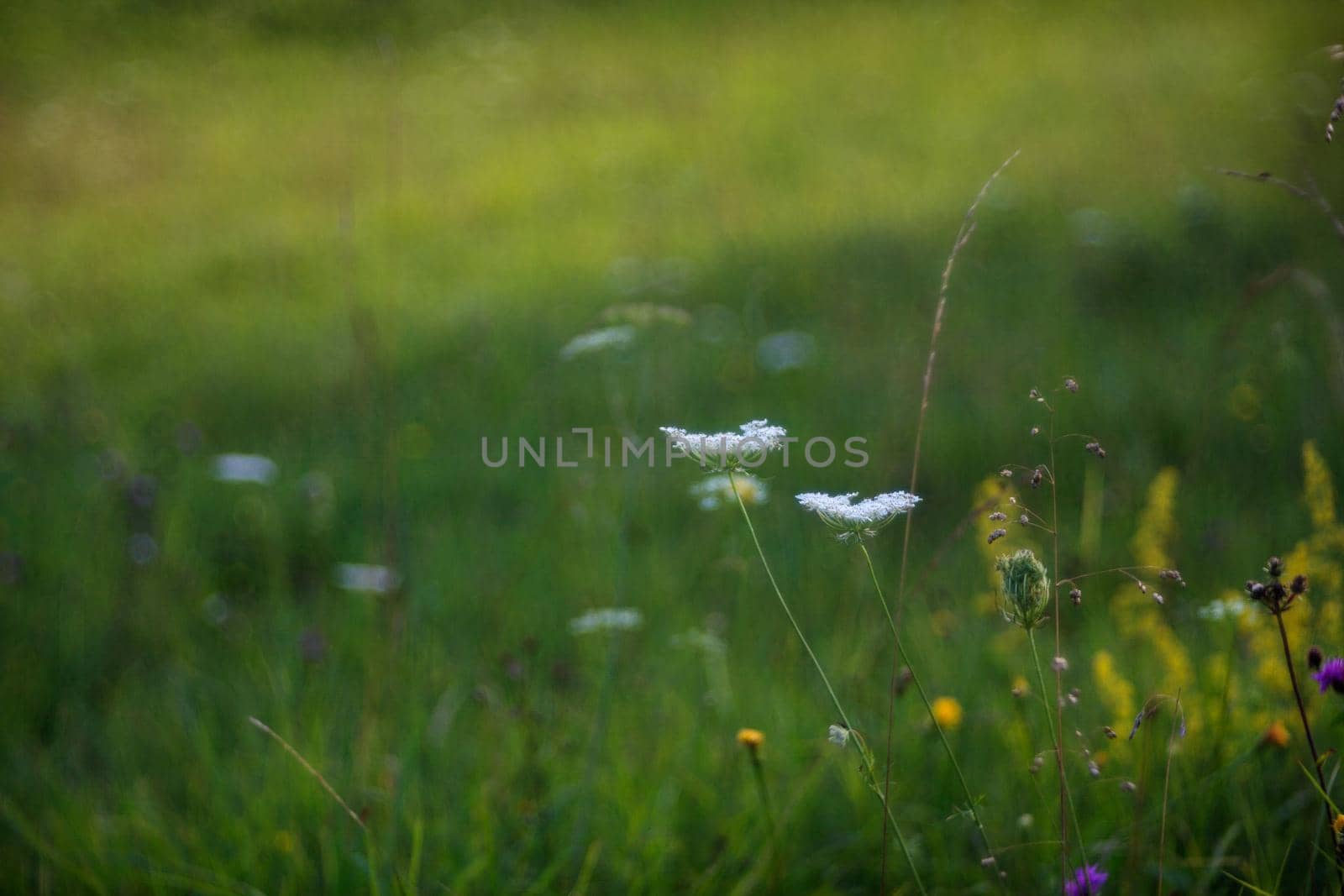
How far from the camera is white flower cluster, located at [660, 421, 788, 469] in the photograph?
3.06 ft

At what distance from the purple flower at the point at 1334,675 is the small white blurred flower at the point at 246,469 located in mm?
2721

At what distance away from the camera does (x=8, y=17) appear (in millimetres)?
8984

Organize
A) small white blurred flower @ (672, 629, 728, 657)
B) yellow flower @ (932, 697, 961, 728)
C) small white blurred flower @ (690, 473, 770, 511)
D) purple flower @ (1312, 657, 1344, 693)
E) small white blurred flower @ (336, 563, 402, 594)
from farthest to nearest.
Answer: small white blurred flower @ (336, 563, 402, 594)
small white blurred flower @ (672, 629, 728, 657)
yellow flower @ (932, 697, 961, 728)
small white blurred flower @ (690, 473, 770, 511)
purple flower @ (1312, 657, 1344, 693)

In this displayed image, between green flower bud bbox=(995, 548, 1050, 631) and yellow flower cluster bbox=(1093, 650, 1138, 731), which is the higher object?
green flower bud bbox=(995, 548, 1050, 631)

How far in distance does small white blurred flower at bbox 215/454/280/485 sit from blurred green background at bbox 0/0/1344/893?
11 centimetres

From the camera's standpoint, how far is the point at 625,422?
6.21 ft

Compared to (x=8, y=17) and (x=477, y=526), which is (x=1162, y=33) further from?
(x=8, y=17)

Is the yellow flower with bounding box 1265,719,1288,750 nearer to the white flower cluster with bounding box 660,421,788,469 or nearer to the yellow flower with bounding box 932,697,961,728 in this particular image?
→ the yellow flower with bounding box 932,697,961,728

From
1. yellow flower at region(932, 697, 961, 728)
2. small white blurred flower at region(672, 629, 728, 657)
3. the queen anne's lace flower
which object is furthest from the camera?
small white blurred flower at region(672, 629, 728, 657)

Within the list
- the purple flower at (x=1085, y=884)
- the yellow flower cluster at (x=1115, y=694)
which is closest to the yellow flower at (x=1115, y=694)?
the yellow flower cluster at (x=1115, y=694)

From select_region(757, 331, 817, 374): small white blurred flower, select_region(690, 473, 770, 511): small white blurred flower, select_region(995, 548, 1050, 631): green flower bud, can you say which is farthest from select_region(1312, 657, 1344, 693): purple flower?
select_region(757, 331, 817, 374): small white blurred flower

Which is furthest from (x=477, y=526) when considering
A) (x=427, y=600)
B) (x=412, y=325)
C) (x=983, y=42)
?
(x=983, y=42)

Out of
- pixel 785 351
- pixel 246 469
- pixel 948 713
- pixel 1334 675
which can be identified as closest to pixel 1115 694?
pixel 948 713

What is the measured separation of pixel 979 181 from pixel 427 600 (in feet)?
12.6
